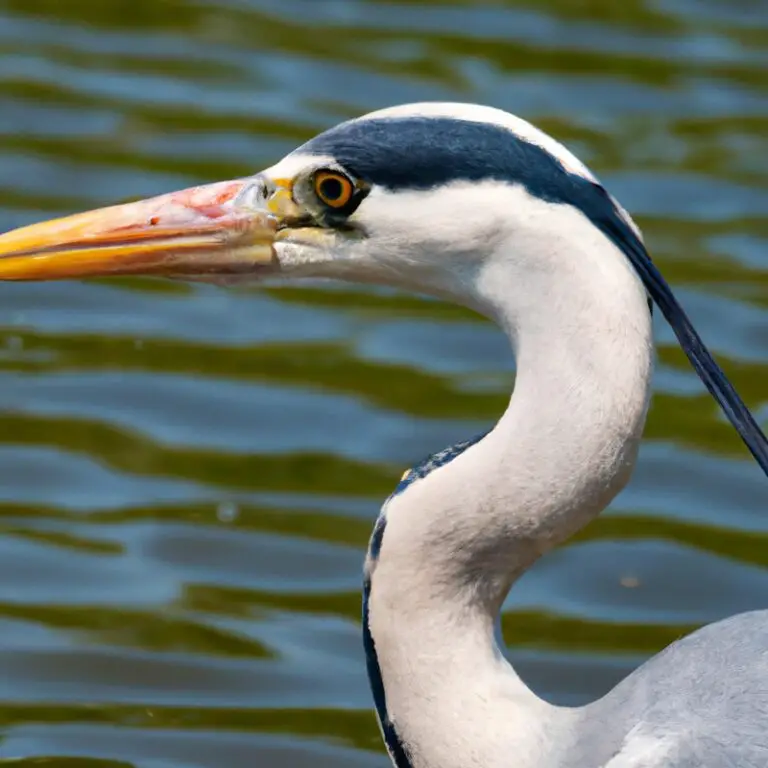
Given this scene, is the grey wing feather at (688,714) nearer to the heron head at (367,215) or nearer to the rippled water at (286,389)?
the heron head at (367,215)

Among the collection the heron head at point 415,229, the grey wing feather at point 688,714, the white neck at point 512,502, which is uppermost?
the heron head at point 415,229

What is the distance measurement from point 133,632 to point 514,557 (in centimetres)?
199

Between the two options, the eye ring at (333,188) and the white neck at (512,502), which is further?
the eye ring at (333,188)

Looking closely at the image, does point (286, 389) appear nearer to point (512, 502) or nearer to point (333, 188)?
point (333, 188)

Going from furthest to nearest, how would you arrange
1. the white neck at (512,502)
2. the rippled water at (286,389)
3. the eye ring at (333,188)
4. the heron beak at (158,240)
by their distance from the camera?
the rippled water at (286,389) < the heron beak at (158,240) < the eye ring at (333,188) < the white neck at (512,502)

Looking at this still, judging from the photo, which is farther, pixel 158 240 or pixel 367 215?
pixel 158 240

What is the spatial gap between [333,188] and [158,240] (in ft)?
1.33

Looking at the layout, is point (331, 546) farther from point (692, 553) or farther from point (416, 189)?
point (416, 189)

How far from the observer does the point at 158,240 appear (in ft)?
13.4

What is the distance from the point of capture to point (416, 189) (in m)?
3.77

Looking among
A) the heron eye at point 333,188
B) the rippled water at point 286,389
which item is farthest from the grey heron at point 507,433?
the rippled water at point 286,389

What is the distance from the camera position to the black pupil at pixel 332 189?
3871 millimetres

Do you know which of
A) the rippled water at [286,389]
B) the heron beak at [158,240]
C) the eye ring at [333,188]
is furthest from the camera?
the rippled water at [286,389]

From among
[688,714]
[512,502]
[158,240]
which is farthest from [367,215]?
[688,714]
